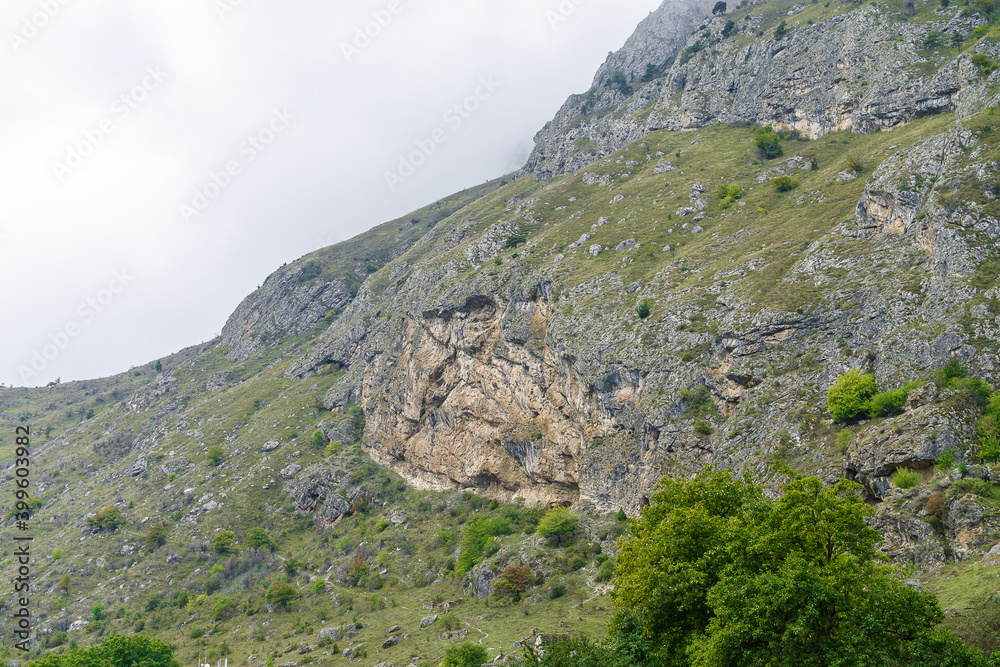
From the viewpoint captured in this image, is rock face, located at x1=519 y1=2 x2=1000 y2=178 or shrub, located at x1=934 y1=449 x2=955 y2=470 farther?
rock face, located at x1=519 y1=2 x2=1000 y2=178

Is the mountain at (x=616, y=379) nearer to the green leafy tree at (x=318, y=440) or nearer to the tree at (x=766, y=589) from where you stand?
the green leafy tree at (x=318, y=440)

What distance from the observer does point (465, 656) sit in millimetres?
39406

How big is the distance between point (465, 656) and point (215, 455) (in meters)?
66.2

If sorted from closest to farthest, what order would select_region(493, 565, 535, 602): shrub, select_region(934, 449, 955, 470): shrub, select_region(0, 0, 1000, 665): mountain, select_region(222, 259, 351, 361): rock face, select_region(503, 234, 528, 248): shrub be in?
select_region(934, 449, 955, 470): shrub → select_region(0, 0, 1000, 665): mountain → select_region(493, 565, 535, 602): shrub → select_region(503, 234, 528, 248): shrub → select_region(222, 259, 351, 361): rock face

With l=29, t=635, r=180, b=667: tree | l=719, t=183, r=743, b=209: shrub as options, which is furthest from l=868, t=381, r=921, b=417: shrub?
l=29, t=635, r=180, b=667: tree

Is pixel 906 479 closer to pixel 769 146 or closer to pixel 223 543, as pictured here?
pixel 769 146

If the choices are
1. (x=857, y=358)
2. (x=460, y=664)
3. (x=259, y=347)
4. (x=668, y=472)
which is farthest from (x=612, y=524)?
(x=259, y=347)

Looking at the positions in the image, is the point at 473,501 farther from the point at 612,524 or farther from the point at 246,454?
the point at 246,454

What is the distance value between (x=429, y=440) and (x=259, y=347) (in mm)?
71544

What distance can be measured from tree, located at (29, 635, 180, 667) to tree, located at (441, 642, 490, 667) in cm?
2694

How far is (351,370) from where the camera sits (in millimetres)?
103438

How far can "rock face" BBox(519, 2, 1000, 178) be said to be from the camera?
70.2m

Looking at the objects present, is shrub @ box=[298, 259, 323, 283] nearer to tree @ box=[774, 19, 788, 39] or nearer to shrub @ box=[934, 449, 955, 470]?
tree @ box=[774, 19, 788, 39]

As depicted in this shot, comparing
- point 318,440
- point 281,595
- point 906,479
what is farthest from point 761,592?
point 318,440
